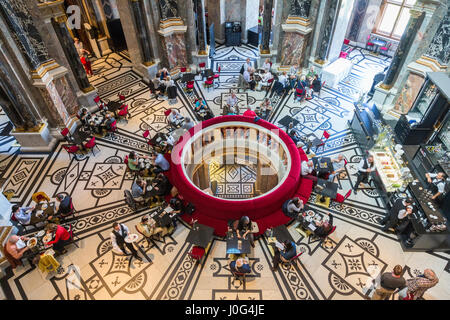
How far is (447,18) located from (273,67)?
665 centimetres

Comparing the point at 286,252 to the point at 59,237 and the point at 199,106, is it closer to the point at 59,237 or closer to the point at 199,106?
the point at 59,237

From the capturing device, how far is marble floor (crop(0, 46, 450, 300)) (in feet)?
23.0

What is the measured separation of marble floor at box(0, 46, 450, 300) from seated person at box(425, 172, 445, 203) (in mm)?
1345

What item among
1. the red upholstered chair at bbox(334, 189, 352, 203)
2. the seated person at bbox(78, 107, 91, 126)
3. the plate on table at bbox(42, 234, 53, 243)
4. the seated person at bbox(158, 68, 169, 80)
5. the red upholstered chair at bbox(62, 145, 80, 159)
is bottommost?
the red upholstered chair at bbox(334, 189, 352, 203)

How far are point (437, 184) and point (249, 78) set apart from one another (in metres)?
7.73

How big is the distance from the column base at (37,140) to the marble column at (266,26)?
30.3 feet

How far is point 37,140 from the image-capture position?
10164 millimetres

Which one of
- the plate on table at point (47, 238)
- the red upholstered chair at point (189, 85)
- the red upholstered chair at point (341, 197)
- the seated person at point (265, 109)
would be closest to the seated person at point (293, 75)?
the seated person at point (265, 109)

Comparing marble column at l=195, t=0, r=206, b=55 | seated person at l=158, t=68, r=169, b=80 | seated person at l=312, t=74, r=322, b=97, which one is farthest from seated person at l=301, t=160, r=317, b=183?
marble column at l=195, t=0, r=206, b=55

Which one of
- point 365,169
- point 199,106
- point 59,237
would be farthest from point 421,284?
point 199,106

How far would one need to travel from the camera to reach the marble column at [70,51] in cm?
957

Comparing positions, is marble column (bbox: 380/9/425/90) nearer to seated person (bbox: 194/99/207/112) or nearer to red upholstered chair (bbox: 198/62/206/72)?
seated person (bbox: 194/99/207/112)

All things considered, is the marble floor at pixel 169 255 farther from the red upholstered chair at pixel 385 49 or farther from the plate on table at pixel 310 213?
the red upholstered chair at pixel 385 49

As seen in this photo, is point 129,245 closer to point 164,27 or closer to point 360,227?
point 360,227
